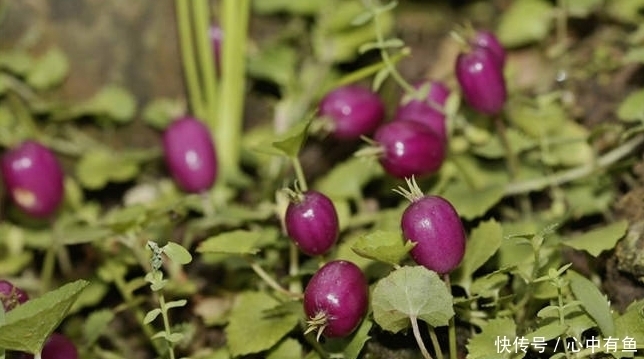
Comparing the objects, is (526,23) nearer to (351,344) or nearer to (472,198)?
(472,198)

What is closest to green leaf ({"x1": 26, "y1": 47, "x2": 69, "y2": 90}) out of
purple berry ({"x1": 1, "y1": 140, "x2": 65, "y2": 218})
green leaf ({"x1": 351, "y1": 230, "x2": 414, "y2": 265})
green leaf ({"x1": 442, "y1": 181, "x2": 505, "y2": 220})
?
purple berry ({"x1": 1, "y1": 140, "x2": 65, "y2": 218})

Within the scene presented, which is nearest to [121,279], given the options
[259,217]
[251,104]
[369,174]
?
[259,217]

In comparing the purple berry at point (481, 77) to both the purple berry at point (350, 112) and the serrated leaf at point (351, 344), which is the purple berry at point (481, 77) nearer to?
the purple berry at point (350, 112)

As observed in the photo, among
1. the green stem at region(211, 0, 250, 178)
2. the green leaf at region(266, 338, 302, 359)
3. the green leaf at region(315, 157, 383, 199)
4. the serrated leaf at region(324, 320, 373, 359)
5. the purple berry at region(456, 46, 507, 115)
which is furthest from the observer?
the green stem at region(211, 0, 250, 178)

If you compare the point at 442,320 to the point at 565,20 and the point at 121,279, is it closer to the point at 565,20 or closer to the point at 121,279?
A: the point at 121,279

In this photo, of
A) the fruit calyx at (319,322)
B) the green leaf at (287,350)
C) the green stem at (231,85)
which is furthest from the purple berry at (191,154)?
the fruit calyx at (319,322)

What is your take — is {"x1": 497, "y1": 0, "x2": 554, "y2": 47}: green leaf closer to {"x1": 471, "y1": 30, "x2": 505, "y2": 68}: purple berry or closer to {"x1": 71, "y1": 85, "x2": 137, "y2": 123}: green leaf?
{"x1": 471, "y1": 30, "x2": 505, "y2": 68}: purple berry

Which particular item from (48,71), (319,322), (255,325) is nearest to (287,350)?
(255,325)
